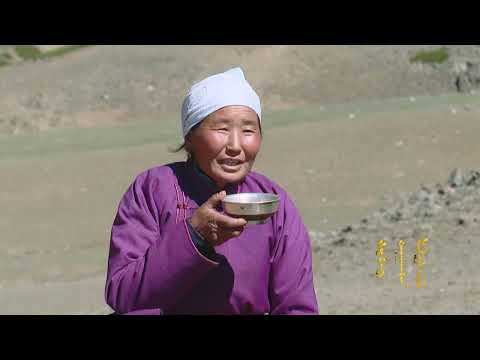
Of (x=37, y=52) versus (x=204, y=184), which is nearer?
(x=204, y=184)

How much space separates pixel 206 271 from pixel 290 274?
1.15 ft

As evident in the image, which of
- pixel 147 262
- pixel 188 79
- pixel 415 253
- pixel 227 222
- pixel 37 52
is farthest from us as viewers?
pixel 37 52

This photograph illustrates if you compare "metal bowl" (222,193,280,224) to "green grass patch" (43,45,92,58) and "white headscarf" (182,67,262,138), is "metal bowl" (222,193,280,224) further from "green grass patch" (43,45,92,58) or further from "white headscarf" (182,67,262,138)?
"green grass patch" (43,45,92,58)

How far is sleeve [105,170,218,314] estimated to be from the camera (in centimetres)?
298

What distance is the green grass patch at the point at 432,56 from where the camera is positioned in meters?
31.0

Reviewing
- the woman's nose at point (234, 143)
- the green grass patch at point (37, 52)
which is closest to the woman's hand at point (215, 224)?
the woman's nose at point (234, 143)

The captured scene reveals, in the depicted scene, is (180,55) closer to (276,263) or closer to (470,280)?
(470,280)

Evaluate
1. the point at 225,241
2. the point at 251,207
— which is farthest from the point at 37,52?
the point at 251,207

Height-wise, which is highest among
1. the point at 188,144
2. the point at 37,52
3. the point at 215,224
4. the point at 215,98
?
the point at 215,98

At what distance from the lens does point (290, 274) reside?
3.26 m

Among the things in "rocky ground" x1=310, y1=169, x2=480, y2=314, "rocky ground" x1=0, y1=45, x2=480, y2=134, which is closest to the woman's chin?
"rocky ground" x1=310, y1=169, x2=480, y2=314

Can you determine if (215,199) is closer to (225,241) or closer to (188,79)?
(225,241)

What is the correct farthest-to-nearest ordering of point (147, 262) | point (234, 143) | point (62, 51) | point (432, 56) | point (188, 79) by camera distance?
point (62, 51) → point (432, 56) → point (188, 79) → point (234, 143) → point (147, 262)

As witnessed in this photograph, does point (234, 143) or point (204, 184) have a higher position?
point (234, 143)
